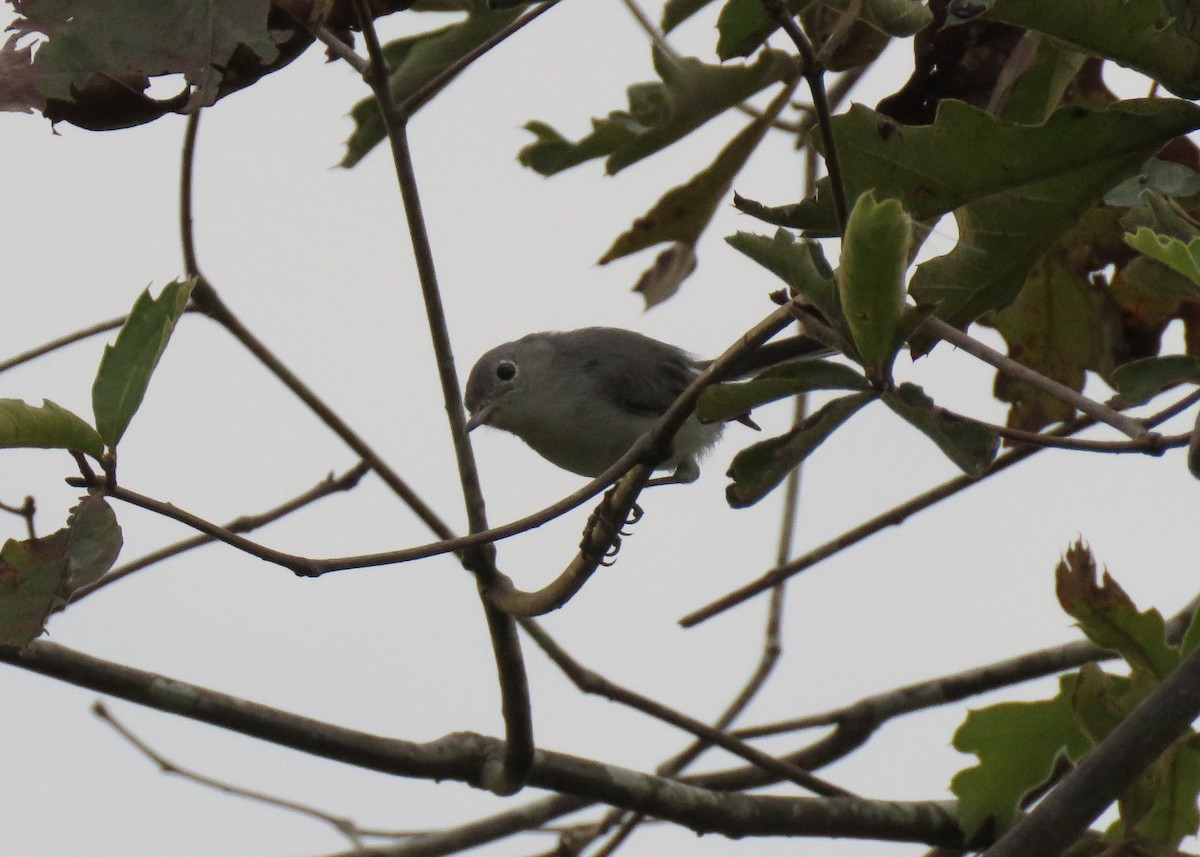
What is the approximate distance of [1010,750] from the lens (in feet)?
8.75

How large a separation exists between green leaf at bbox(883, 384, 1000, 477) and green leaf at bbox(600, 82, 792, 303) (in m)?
1.37

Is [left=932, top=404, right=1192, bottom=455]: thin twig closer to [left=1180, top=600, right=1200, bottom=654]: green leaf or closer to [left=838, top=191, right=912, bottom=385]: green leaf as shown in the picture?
[left=838, top=191, right=912, bottom=385]: green leaf

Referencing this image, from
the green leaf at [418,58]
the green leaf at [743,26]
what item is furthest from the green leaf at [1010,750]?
the green leaf at [418,58]

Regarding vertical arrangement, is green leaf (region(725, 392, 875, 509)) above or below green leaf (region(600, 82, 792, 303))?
below

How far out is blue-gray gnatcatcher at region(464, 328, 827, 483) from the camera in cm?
564

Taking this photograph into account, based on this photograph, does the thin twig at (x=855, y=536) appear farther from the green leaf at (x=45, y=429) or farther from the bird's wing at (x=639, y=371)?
the bird's wing at (x=639, y=371)

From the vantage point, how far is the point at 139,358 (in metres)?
1.83

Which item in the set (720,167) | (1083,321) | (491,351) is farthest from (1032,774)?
(491,351)

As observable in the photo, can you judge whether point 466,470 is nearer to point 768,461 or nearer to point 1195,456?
point 768,461

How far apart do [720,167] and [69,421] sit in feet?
6.06

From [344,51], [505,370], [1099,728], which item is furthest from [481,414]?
[1099,728]

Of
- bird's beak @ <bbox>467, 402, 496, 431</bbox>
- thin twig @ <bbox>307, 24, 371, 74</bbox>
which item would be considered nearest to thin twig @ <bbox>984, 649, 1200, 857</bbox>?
thin twig @ <bbox>307, 24, 371, 74</bbox>

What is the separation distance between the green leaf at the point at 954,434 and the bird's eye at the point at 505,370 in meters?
4.00

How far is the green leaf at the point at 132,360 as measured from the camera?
5.94 ft
